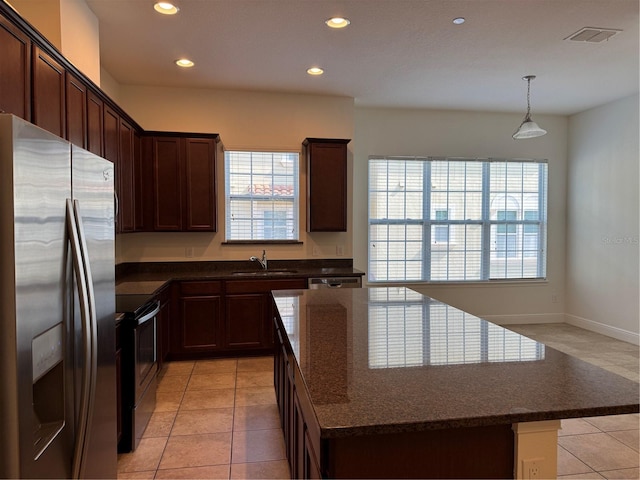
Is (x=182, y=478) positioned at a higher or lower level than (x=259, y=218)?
lower

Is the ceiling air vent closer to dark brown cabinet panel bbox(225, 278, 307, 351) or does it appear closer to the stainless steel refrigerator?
dark brown cabinet panel bbox(225, 278, 307, 351)

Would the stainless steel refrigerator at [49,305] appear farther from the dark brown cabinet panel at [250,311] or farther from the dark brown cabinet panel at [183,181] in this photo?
the dark brown cabinet panel at [183,181]

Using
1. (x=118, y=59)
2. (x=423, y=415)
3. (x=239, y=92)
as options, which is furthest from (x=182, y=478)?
(x=239, y=92)

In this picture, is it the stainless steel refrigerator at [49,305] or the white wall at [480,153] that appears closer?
the stainless steel refrigerator at [49,305]

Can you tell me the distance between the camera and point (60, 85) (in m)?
2.27

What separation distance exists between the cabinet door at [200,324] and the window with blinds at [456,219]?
2223 mm

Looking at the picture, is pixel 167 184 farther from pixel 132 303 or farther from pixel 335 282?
pixel 335 282

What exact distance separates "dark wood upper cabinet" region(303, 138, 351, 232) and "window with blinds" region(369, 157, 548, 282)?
916mm

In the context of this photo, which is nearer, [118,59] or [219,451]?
[219,451]

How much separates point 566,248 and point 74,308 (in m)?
6.39

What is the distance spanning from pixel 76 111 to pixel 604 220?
19.5 ft

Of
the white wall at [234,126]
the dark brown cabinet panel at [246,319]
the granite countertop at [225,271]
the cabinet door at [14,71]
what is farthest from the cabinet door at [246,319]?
the cabinet door at [14,71]

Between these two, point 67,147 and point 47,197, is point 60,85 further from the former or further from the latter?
point 47,197

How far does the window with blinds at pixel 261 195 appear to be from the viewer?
4.81 metres
